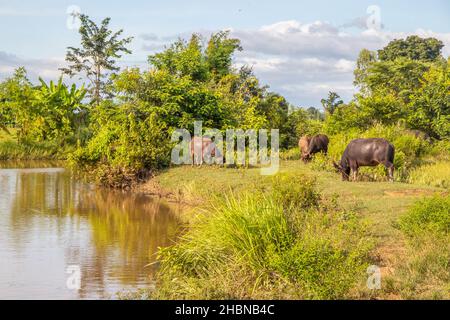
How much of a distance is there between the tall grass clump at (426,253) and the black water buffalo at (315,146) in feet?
40.4

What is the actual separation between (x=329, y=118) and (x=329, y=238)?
1829 centimetres

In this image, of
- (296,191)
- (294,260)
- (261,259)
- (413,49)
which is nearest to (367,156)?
(296,191)

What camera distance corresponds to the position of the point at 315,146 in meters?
24.1

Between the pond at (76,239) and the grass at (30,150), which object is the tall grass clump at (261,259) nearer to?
the pond at (76,239)

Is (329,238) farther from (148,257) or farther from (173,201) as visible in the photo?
(173,201)

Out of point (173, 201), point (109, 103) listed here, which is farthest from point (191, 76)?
point (173, 201)

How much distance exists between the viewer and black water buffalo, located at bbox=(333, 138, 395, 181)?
58.4 feet

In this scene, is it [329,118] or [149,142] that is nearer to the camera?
[149,142]

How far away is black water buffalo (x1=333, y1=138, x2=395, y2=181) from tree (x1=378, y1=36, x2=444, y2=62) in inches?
1446

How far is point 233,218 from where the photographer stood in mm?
9570

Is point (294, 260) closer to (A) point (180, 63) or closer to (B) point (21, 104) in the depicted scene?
(A) point (180, 63)

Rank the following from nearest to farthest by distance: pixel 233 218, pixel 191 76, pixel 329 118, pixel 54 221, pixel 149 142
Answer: pixel 233 218 < pixel 54 221 < pixel 149 142 < pixel 191 76 < pixel 329 118

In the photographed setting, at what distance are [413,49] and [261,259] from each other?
1894 inches
